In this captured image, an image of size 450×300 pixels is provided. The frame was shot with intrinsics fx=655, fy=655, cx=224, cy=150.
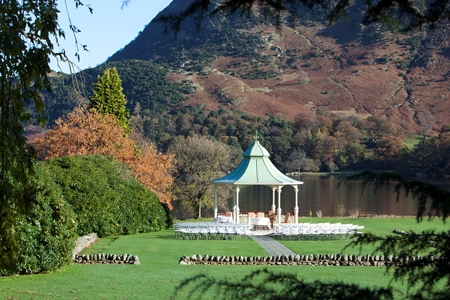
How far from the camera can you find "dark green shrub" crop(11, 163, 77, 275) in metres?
12.0

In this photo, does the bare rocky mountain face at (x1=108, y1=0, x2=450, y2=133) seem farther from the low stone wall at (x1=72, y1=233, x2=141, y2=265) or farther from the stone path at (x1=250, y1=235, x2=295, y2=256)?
the low stone wall at (x1=72, y1=233, x2=141, y2=265)

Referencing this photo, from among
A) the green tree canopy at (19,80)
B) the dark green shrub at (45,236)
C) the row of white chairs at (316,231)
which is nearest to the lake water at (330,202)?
the row of white chairs at (316,231)

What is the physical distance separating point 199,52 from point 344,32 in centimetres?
3586

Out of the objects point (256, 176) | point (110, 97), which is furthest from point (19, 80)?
point (110, 97)

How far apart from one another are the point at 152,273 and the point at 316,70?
5410 inches

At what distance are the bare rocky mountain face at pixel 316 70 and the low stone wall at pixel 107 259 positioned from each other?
3929 inches

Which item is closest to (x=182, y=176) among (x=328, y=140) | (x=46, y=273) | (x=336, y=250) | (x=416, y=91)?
(x=336, y=250)

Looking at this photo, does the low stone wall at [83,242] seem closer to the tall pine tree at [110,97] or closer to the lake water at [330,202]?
the tall pine tree at [110,97]

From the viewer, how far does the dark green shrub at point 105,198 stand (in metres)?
19.9

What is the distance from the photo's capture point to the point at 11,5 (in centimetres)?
521

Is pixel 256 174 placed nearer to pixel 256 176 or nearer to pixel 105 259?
pixel 256 176

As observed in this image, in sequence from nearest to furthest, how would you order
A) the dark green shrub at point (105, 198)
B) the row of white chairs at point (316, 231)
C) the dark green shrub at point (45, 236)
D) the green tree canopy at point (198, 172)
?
the dark green shrub at point (45, 236)
the dark green shrub at point (105, 198)
the row of white chairs at point (316, 231)
the green tree canopy at point (198, 172)

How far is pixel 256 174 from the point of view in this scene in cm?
2530

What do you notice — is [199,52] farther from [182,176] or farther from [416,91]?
[182,176]
